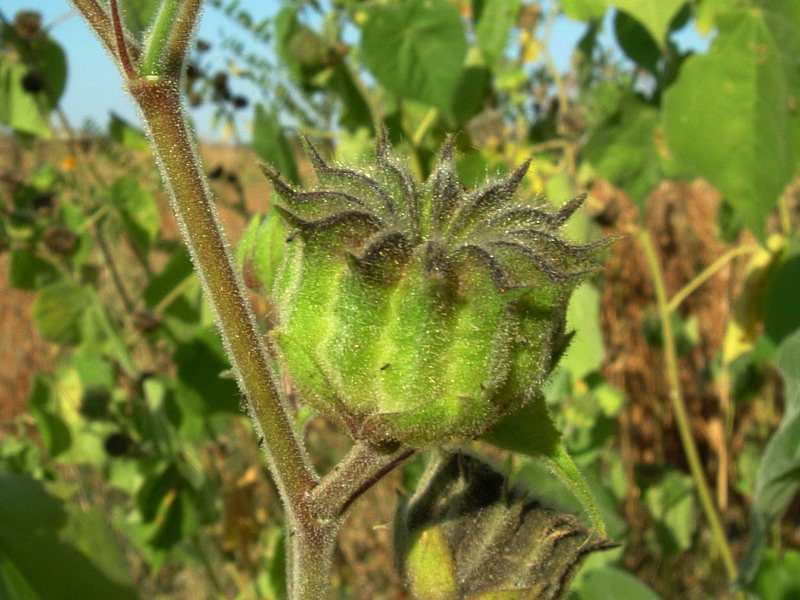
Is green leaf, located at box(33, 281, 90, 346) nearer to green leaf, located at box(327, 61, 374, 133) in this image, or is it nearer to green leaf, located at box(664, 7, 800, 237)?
green leaf, located at box(327, 61, 374, 133)

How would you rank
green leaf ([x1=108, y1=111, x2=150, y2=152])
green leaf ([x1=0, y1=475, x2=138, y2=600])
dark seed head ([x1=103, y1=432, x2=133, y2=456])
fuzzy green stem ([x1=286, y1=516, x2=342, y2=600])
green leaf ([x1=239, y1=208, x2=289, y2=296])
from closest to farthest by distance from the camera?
fuzzy green stem ([x1=286, y1=516, x2=342, y2=600]) < green leaf ([x1=239, y1=208, x2=289, y2=296]) < green leaf ([x1=0, y1=475, x2=138, y2=600]) < dark seed head ([x1=103, y1=432, x2=133, y2=456]) < green leaf ([x1=108, y1=111, x2=150, y2=152])

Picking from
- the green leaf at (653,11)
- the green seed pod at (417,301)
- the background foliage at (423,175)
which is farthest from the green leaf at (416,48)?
the green seed pod at (417,301)

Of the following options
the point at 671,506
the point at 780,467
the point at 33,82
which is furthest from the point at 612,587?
the point at 33,82

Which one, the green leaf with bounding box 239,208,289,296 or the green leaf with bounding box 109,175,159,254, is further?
the green leaf with bounding box 109,175,159,254

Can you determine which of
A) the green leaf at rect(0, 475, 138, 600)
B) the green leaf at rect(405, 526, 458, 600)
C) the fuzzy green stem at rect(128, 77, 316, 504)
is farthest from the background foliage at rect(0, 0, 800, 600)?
the fuzzy green stem at rect(128, 77, 316, 504)

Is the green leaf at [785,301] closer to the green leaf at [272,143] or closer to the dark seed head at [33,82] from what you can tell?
the green leaf at [272,143]

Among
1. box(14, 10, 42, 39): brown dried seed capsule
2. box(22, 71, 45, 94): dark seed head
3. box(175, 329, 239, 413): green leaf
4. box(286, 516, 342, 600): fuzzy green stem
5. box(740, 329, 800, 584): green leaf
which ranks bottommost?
box(740, 329, 800, 584): green leaf

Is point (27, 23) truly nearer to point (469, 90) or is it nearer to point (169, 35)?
point (469, 90)

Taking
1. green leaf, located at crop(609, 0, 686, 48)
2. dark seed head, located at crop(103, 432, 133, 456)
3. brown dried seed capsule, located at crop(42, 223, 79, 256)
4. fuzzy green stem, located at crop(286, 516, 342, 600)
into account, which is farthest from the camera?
brown dried seed capsule, located at crop(42, 223, 79, 256)
